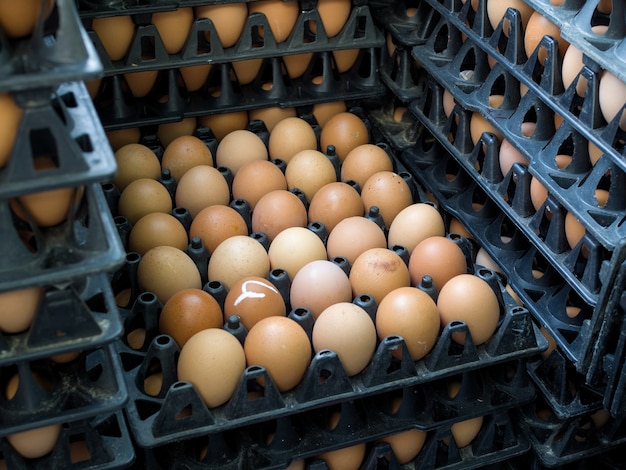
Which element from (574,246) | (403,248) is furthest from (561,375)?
(403,248)

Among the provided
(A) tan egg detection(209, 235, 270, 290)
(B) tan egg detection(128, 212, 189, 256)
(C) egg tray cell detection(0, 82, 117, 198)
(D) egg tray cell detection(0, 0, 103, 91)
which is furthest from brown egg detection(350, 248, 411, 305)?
(D) egg tray cell detection(0, 0, 103, 91)

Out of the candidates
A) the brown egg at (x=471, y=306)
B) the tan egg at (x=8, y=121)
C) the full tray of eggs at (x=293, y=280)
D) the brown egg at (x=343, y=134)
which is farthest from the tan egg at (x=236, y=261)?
the tan egg at (x=8, y=121)

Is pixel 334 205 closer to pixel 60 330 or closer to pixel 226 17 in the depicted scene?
pixel 226 17

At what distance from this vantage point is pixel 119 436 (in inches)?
64.7

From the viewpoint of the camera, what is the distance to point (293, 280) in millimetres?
1934

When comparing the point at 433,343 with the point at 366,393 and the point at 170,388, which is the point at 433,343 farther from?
the point at 170,388

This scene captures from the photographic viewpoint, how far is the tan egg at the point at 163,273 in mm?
1900

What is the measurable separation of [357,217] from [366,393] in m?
0.48

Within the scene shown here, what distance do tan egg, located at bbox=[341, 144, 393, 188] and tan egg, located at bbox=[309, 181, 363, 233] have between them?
5.4 inches

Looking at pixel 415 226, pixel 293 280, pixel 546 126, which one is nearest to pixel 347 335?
pixel 293 280

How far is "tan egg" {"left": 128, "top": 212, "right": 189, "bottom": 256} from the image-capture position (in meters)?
2.00

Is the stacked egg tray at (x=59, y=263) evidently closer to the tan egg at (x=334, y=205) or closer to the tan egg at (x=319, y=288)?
the tan egg at (x=319, y=288)

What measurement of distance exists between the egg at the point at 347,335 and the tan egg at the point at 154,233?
440mm

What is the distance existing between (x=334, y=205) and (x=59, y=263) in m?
→ 0.89
